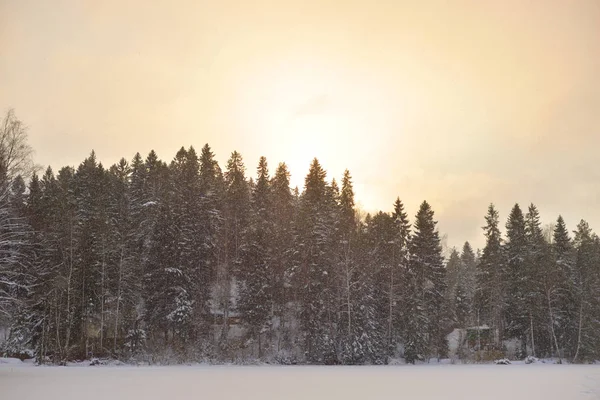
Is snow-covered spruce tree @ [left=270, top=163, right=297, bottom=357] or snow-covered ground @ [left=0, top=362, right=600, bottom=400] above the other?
snow-covered spruce tree @ [left=270, top=163, right=297, bottom=357]

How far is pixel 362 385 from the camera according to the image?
22.7m

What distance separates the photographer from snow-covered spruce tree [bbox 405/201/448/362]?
171ft

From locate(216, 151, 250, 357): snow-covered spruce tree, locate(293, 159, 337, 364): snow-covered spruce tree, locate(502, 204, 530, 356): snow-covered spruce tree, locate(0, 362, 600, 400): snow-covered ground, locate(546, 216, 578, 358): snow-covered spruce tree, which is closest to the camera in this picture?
locate(0, 362, 600, 400): snow-covered ground

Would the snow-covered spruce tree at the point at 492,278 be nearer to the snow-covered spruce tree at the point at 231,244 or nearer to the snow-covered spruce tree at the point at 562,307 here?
the snow-covered spruce tree at the point at 562,307

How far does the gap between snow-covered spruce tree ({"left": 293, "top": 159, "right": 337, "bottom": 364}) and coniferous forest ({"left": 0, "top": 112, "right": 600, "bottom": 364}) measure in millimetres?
157

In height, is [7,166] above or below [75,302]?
above

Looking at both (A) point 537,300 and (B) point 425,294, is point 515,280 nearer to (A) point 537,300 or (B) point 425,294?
(A) point 537,300

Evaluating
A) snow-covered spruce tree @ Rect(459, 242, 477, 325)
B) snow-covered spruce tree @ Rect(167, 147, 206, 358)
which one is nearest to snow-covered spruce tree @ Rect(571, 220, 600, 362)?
snow-covered spruce tree @ Rect(459, 242, 477, 325)

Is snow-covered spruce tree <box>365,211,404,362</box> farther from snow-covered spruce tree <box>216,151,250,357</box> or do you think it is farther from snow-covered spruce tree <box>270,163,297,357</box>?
snow-covered spruce tree <box>216,151,250,357</box>

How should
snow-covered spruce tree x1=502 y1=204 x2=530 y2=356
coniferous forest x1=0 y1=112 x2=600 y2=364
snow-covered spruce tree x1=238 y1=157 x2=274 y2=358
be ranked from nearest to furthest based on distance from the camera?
1. coniferous forest x1=0 y1=112 x2=600 y2=364
2. snow-covered spruce tree x1=238 y1=157 x2=274 y2=358
3. snow-covered spruce tree x1=502 y1=204 x2=530 y2=356

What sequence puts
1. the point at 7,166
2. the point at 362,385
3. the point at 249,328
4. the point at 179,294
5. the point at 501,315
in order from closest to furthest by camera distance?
1. the point at 362,385
2. the point at 7,166
3. the point at 179,294
4. the point at 249,328
5. the point at 501,315

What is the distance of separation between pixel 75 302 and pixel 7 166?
20.9 m

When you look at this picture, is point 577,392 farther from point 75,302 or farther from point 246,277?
point 75,302

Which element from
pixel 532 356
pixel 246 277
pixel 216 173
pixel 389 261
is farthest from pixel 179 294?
pixel 532 356
